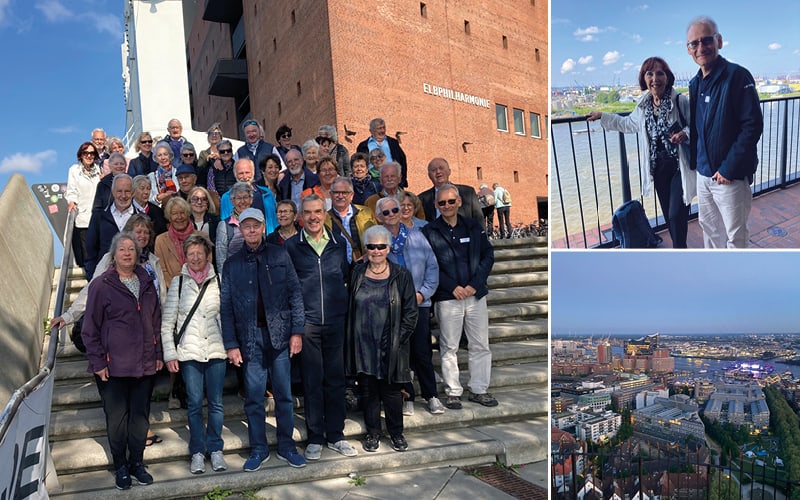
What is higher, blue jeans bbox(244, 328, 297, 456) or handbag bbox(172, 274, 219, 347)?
handbag bbox(172, 274, 219, 347)

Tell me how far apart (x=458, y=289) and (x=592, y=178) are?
3160 mm

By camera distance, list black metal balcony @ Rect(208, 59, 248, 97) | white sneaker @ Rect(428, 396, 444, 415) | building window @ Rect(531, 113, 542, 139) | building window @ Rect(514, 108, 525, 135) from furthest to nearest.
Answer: black metal balcony @ Rect(208, 59, 248, 97) < building window @ Rect(531, 113, 542, 139) < building window @ Rect(514, 108, 525, 135) < white sneaker @ Rect(428, 396, 444, 415)

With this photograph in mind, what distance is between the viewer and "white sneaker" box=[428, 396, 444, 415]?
536 centimetres

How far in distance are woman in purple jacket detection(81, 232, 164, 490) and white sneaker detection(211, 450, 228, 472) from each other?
1.45 feet

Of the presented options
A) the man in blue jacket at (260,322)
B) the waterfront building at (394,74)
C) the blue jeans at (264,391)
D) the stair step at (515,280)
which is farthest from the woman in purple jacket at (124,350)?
the waterfront building at (394,74)

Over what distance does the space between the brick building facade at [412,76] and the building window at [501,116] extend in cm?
5

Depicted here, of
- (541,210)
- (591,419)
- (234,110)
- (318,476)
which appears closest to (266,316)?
(318,476)

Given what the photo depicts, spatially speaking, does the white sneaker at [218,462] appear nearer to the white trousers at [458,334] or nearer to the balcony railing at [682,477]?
the white trousers at [458,334]

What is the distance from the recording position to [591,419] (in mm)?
2605

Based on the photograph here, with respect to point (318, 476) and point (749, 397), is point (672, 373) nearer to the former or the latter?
point (749, 397)

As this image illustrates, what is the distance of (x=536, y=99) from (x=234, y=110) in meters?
17.3

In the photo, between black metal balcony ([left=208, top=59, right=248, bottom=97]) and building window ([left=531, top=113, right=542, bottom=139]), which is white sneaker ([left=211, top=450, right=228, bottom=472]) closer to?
building window ([left=531, top=113, right=542, bottom=139])

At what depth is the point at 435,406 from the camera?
5355 mm

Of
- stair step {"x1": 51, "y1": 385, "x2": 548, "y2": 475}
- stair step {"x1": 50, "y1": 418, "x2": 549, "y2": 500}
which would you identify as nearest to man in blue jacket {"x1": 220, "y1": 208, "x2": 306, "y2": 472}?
stair step {"x1": 50, "y1": 418, "x2": 549, "y2": 500}
